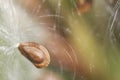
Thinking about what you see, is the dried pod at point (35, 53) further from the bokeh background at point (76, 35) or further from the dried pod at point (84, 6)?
the dried pod at point (84, 6)

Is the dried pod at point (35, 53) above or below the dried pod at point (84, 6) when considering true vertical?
below

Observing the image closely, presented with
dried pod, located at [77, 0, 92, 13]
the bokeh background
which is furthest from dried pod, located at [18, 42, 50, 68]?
dried pod, located at [77, 0, 92, 13]

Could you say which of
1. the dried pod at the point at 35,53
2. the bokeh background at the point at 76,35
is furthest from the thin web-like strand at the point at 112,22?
the dried pod at the point at 35,53

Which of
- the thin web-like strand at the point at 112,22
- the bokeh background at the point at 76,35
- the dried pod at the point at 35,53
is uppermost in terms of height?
the thin web-like strand at the point at 112,22

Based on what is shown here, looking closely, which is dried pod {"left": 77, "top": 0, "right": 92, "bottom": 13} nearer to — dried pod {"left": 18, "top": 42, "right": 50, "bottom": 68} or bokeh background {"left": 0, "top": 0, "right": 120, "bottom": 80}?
bokeh background {"left": 0, "top": 0, "right": 120, "bottom": 80}

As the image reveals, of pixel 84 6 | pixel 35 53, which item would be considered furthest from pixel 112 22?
pixel 35 53

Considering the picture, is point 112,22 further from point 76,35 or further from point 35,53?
point 35,53
